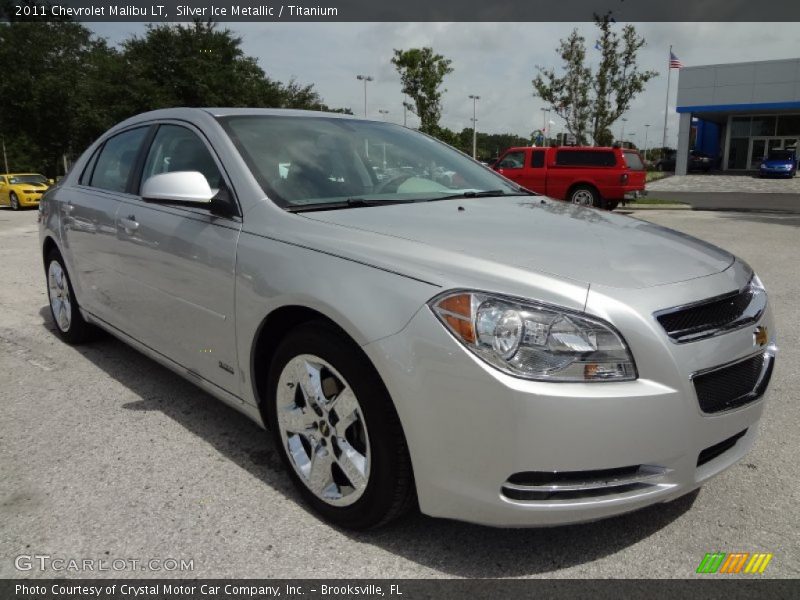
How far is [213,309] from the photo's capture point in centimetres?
276

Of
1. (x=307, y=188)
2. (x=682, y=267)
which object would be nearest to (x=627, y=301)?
(x=682, y=267)

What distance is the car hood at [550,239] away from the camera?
2.04 m

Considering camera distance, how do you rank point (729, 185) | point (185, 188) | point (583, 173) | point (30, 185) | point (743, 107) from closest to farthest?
point (185, 188)
point (583, 173)
point (30, 185)
point (729, 185)
point (743, 107)

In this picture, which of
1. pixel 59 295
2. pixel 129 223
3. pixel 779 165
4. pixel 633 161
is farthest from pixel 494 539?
pixel 779 165

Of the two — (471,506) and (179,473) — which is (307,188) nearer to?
(179,473)

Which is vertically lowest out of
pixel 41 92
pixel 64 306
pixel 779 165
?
pixel 64 306

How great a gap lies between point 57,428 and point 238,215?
5.19ft

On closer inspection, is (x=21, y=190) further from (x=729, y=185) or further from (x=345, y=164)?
(x=729, y=185)

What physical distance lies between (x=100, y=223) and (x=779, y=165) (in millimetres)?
37299

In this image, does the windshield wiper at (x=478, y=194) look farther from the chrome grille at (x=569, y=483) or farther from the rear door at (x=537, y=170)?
the rear door at (x=537, y=170)

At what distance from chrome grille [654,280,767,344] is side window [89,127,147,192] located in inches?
124

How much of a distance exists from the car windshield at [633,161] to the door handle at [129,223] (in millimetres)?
15297

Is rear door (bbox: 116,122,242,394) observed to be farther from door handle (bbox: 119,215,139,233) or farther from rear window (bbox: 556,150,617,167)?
rear window (bbox: 556,150,617,167)

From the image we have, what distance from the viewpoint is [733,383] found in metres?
2.06
